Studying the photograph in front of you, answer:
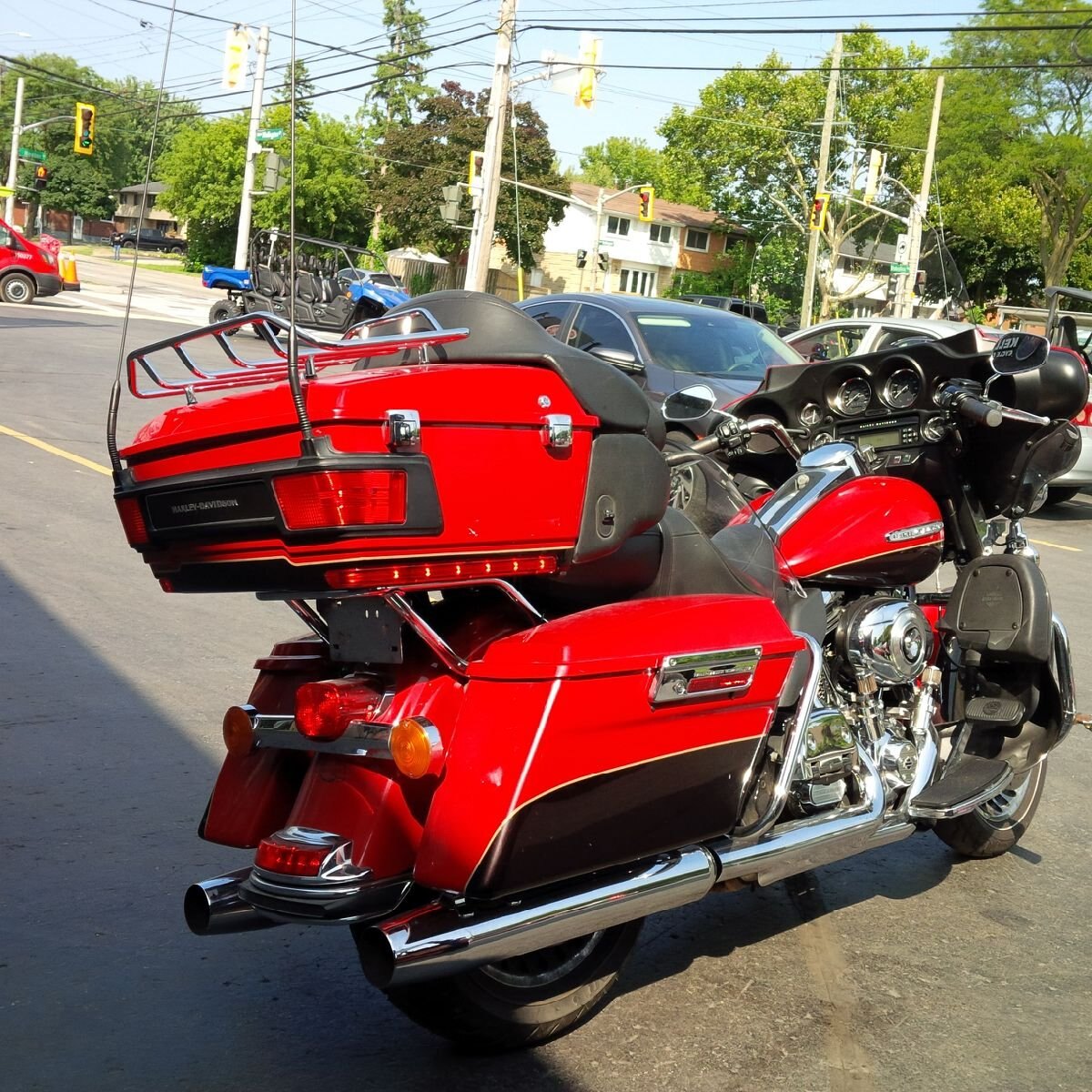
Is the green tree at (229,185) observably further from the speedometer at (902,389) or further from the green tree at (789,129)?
the speedometer at (902,389)

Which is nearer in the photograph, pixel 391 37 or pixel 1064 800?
pixel 1064 800

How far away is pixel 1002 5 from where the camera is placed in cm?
4028

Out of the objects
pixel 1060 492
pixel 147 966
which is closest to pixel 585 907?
pixel 147 966

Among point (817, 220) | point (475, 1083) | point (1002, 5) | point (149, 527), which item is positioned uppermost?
point (1002, 5)

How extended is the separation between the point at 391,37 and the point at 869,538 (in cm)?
3150

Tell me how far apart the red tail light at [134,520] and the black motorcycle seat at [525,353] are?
1.90 ft

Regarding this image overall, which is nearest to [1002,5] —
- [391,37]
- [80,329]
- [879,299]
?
[391,37]

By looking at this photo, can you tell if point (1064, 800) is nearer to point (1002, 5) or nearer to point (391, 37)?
point (391, 37)

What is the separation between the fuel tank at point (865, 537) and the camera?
389 centimetres

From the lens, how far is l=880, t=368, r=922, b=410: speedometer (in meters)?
4.43

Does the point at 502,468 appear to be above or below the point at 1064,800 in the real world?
above

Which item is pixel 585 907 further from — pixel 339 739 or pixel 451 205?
Result: pixel 451 205

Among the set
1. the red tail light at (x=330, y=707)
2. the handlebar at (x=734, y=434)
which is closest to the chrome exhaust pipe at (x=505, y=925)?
the red tail light at (x=330, y=707)

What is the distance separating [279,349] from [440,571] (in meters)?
0.57
